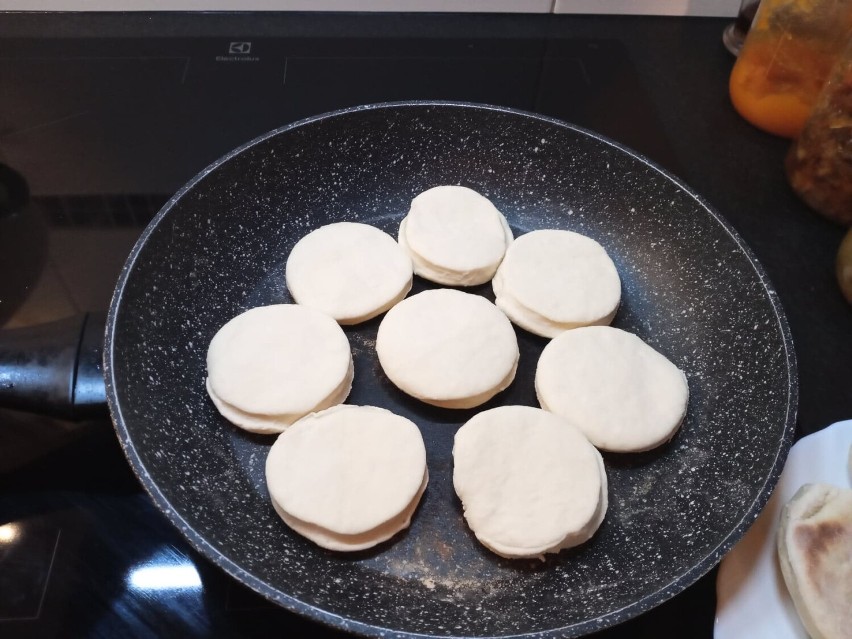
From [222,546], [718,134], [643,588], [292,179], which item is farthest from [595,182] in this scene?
[222,546]


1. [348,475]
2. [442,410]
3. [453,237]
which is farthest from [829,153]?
[348,475]

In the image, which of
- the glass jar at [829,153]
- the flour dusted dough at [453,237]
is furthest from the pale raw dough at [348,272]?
the glass jar at [829,153]

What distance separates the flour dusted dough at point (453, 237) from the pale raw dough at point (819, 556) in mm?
499

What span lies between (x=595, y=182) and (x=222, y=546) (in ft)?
2.56

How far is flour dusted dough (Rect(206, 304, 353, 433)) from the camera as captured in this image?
85 centimetres

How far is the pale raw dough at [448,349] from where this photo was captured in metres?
0.88

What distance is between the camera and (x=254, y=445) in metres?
0.86

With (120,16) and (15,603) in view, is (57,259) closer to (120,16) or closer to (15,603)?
(15,603)

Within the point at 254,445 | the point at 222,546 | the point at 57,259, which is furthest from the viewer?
the point at 57,259

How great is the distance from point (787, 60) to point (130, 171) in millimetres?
1127

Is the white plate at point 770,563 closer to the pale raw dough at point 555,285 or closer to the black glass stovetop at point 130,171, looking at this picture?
the black glass stovetop at point 130,171

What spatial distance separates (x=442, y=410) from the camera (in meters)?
0.91

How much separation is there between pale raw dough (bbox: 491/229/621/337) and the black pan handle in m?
0.55

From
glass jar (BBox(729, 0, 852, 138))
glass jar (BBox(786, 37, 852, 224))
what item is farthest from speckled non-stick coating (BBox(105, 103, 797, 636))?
glass jar (BBox(729, 0, 852, 138))
